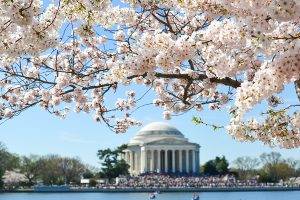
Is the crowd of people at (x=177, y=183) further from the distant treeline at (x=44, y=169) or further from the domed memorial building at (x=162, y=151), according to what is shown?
the domed memorial building at (x=162, y=151)

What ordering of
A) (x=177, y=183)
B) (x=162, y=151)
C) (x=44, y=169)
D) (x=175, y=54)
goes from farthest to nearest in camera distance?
(x=162, y=151) → (x=44, y=169) → (x=177, y=183) → (x=175, y=54)

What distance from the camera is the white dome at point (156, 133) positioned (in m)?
122

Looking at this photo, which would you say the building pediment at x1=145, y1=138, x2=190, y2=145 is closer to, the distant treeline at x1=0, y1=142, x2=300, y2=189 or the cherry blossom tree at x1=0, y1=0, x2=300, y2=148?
the distant treeline at x1=0, y1=142, x2=300, y2=189

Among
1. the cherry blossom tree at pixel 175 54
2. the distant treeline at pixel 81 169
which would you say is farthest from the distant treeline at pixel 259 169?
the cherry blossom tree at pixel 175 54

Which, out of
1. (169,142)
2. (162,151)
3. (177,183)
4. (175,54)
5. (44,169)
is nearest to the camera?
(175,54)

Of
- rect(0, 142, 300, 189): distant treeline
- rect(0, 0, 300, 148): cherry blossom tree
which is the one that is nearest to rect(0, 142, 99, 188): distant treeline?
rect(0, 142, 300, 189): distant treeline

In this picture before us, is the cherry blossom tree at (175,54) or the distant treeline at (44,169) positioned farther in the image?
the distant treeline at (44,169)

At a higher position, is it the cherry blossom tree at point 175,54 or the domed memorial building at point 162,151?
the domed memorial building at point 162,151

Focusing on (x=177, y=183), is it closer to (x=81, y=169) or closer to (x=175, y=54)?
(x=81, y=169)

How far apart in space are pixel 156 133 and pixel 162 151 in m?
4.15

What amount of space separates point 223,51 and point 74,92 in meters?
2.81

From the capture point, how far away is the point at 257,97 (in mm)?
5246

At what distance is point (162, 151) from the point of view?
4783 inches

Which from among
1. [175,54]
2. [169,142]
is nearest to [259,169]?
[169,142]
